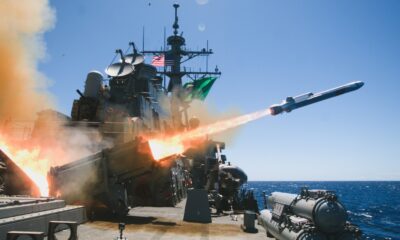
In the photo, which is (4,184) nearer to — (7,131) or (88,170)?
(88,170)

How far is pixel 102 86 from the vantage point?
26328mm

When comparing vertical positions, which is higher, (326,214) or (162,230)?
(326,214)

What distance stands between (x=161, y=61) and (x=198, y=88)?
5526 mm

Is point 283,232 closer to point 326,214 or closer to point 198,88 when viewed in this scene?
point 326,214

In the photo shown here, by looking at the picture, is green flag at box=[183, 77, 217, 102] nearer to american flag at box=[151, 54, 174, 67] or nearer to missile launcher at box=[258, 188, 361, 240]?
american flag at box=[151, 54, 174, 67]

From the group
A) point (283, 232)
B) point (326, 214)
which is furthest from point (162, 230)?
point (326, 214)

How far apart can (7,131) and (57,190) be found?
8.74 m

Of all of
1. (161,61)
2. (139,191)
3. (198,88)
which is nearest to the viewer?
(139,191)

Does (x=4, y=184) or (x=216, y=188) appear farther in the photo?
(x=216, y=188)

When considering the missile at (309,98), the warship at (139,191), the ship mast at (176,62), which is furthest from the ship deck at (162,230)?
the ship mast at (176,62)

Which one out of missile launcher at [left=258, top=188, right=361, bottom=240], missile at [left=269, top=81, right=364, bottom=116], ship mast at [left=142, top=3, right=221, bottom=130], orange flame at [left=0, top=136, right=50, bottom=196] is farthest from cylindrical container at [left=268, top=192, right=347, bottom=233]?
ship mast at [left=142, top=3, right=221, bottom=130]

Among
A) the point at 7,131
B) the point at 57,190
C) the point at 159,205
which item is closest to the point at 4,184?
the point at 57,190

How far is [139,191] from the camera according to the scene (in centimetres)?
2472

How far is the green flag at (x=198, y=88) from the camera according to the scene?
43.4 meters
